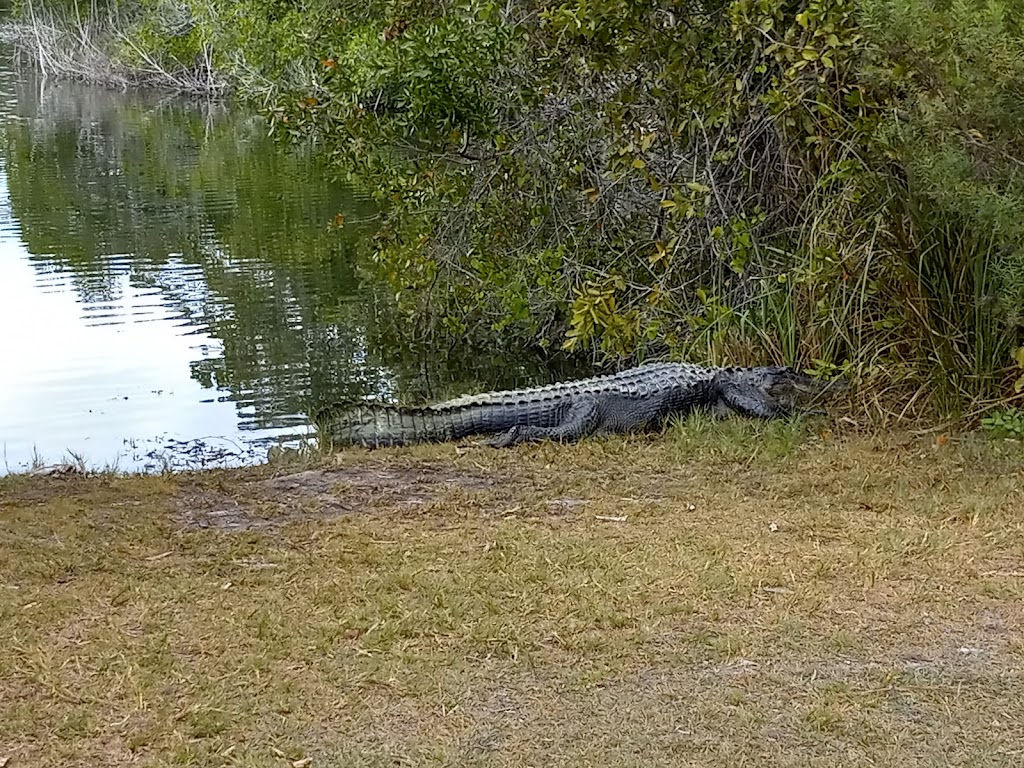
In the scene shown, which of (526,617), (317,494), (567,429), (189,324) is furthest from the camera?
(189,324)

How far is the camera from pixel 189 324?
1027cm

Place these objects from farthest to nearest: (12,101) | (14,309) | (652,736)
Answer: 1. (12,101)
2. (14,309)
3. (652,736)

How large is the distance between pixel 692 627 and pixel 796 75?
3346 mm

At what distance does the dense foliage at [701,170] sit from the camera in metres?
4.80

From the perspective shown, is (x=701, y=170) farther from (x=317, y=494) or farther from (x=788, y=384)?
(x=317, y=494)

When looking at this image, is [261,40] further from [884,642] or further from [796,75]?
[884,642]

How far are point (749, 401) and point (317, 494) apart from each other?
92.3 inches

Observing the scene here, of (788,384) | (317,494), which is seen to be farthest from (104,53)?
(317,494)

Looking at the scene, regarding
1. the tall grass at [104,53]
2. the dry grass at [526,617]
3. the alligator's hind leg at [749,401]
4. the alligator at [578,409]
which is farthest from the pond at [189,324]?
the tall grass at [104,53]

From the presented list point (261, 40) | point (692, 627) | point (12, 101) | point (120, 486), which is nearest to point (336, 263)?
point (261, 40)

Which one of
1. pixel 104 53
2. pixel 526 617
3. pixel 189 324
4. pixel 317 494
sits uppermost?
pixel 104 53

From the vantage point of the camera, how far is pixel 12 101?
35.2 meters

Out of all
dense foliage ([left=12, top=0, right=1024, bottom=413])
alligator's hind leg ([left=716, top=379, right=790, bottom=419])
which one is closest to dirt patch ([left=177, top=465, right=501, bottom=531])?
dense foliage ([left=12, top=0, right=1024, bottom=413])

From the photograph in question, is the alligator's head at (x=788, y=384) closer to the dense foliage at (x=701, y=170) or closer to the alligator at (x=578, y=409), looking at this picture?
the alligator at (x=578, y=409)
